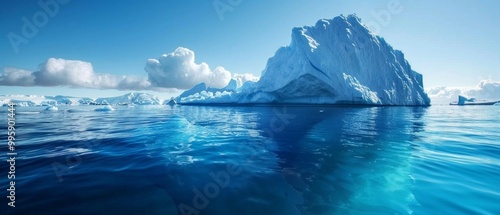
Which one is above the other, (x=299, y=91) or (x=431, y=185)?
(x=299, y=91)

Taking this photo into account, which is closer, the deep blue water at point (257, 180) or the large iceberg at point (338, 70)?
the deep blue water at point (257, 180)

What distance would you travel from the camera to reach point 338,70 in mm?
44250

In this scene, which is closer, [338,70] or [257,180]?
[257,180]

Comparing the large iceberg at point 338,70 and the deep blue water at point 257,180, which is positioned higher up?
the large iceberg at point 338,70

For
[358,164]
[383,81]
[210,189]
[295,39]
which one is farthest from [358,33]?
[210,189]

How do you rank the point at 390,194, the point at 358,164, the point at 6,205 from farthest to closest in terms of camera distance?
the point at 358,164
the point at 390,194
the point at 6,205

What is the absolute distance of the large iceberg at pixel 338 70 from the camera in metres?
44.0

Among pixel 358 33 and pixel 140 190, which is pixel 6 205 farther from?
pixel 358 33

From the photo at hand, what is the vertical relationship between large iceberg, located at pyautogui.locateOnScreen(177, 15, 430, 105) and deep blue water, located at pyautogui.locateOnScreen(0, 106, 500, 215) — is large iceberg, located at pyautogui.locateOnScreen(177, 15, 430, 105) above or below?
above

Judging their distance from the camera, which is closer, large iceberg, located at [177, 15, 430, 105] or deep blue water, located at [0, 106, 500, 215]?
deep blue water, located at [0, 106, 500, 215]

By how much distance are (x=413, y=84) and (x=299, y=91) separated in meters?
35.2

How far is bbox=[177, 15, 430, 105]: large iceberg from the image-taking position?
43969 millimetres

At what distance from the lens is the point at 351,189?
418cm

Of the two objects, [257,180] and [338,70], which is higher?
[338,70]
